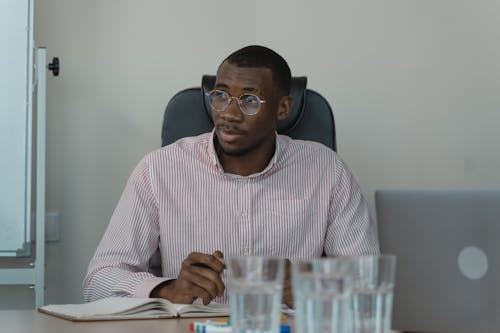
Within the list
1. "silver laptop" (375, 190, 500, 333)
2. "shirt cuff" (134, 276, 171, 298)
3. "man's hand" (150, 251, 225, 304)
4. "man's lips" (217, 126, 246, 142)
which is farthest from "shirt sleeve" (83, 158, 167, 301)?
"silver laptop" (375, 190, 500, 333)

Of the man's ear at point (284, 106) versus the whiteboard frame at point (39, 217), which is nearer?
the man's ear at point (284, 106)

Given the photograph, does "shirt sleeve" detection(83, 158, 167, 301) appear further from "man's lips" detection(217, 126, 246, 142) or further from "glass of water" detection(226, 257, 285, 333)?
"glass of water" detection(226, 257, 285, 333)

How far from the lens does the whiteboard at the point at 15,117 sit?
8.79 ft

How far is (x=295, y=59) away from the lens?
9.89ft

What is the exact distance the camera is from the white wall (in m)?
2.92

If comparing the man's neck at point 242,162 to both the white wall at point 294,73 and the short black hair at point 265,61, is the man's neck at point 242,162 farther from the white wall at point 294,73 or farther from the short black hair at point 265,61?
the white wall at point 294,73

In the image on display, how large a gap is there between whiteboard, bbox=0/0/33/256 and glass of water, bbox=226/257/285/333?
6.00 feet

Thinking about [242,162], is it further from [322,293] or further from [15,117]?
[322,293]

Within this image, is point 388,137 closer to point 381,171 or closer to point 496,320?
point 381,171

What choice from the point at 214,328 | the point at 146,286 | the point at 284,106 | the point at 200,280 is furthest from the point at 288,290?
the point at 284,106

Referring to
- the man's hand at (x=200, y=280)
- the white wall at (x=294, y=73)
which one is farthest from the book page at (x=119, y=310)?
the white wall at (x=294, y=73)

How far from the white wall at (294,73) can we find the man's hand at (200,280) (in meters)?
1.16

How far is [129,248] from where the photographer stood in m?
2.16

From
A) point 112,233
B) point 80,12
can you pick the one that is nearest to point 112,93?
point 80,12
